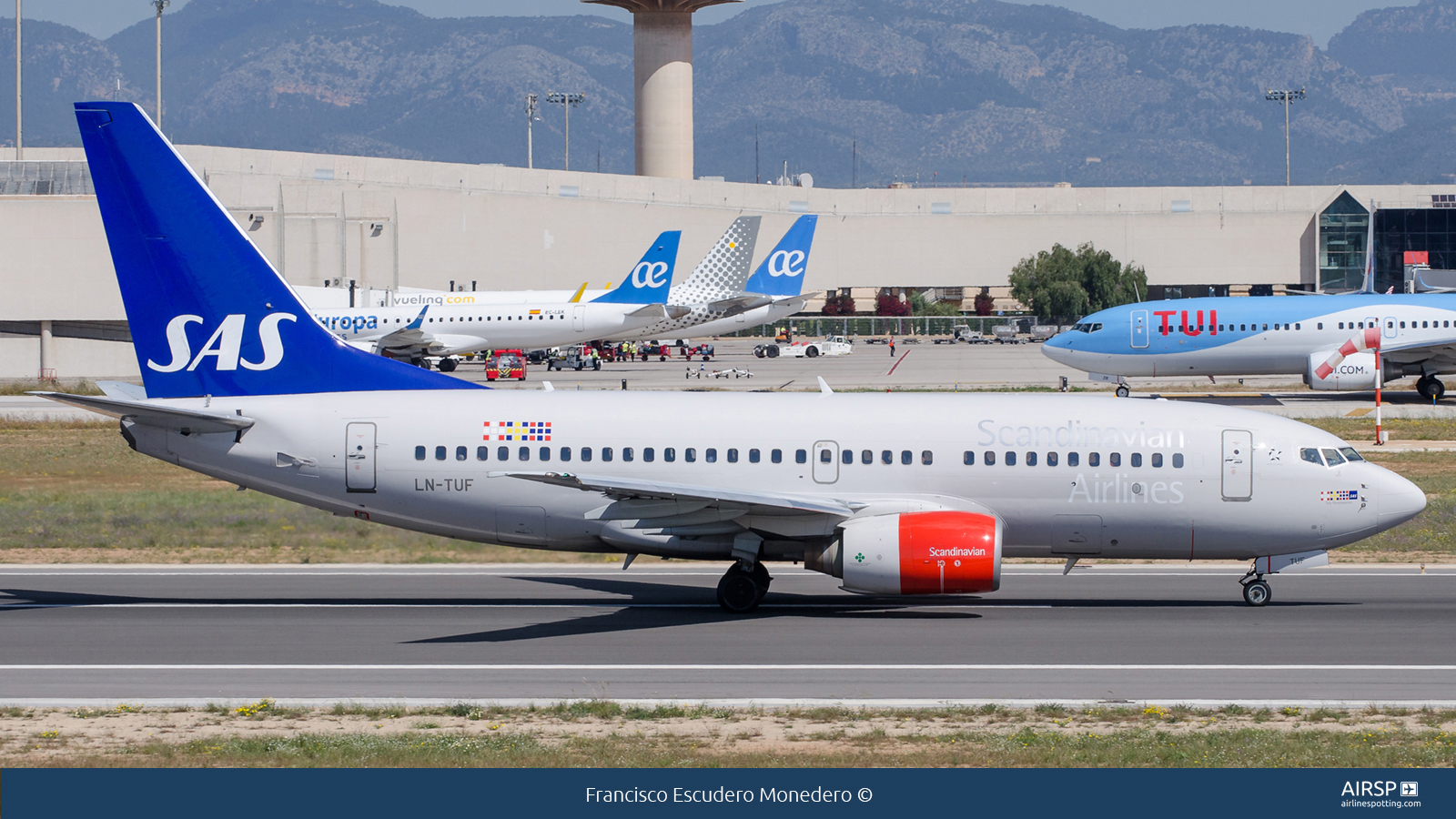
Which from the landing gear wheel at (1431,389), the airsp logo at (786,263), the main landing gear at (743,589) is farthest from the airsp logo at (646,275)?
the main landing gear at (743,589)

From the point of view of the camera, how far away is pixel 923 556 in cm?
2097

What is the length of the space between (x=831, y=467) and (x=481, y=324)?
64.5 m

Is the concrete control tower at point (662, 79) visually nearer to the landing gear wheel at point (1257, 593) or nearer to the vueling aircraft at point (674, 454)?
the vueling aircraft at point (674, 454)

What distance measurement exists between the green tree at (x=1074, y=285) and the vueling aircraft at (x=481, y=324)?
86.6 meters

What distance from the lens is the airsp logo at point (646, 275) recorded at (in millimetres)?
87875

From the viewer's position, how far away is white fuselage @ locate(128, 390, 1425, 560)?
22391mm

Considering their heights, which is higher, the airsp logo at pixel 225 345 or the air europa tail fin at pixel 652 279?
the air europa tail fin at pixel 652 279

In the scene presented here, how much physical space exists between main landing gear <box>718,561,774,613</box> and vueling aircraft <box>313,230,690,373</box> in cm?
6270

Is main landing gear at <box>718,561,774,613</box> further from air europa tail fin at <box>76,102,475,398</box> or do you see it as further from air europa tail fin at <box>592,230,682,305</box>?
air europa tail fin at <box>592,230,682,305</box>

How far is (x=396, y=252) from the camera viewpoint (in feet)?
448

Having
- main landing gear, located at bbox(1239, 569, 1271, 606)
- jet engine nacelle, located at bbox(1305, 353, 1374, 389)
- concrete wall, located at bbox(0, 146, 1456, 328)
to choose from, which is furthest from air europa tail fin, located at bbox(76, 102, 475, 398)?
concrete wall, located at bbox(0, 146, 1456, 328)

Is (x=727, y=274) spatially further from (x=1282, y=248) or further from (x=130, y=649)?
(x=1282, y=248)

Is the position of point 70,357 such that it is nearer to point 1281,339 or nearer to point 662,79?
point 1281,339

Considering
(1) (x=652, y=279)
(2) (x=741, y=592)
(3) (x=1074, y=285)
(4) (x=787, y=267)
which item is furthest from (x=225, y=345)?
(3) (x=1074, y=285)
